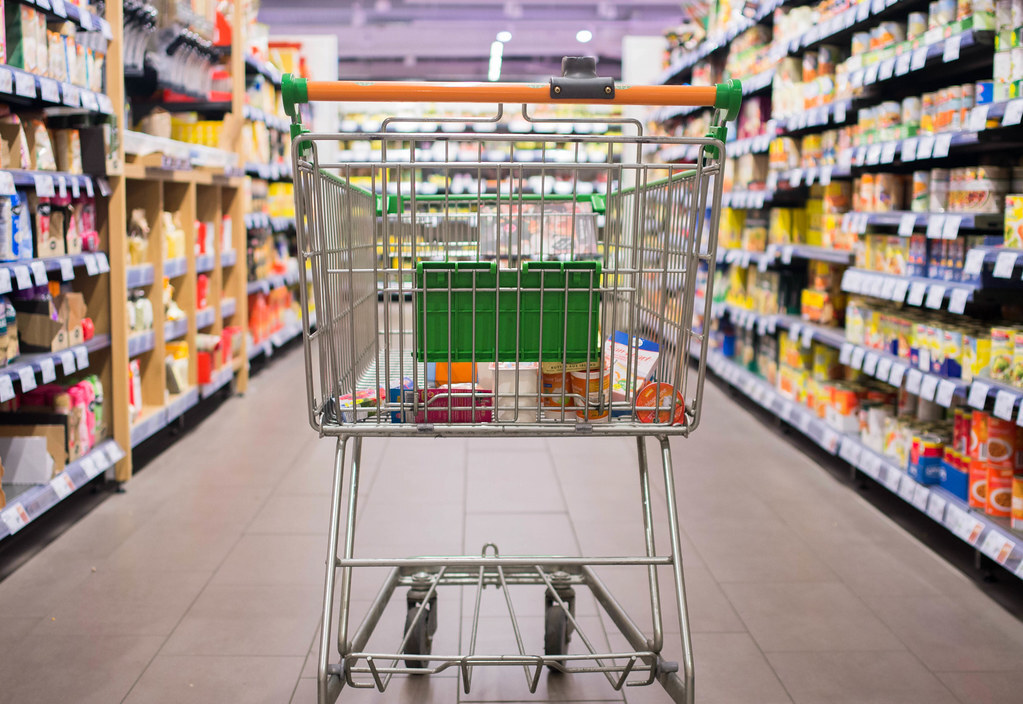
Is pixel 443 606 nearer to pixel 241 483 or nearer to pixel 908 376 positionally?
pixel 241 483

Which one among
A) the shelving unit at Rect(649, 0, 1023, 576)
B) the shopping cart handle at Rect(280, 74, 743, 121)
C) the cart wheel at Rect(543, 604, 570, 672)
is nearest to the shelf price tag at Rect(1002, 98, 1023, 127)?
the shelving unit at Rect(649, 0, 1023, 576)

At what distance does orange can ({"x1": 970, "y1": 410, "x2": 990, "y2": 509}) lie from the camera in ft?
9.55

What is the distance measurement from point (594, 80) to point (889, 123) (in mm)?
A: 2460

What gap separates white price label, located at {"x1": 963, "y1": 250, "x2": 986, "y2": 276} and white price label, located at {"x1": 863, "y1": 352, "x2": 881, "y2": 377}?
75 centimetres

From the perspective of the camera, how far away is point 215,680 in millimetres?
2189

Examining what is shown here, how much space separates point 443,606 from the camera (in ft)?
8.66

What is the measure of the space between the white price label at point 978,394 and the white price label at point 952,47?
1072mm

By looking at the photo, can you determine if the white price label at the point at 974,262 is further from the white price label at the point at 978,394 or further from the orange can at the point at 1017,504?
the orange can at the point at 1017,504

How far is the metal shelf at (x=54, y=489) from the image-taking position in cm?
278

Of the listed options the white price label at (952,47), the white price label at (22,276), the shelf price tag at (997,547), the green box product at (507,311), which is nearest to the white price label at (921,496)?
the shelf price tag at (997,547)

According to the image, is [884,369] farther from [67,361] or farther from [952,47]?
[67,361]

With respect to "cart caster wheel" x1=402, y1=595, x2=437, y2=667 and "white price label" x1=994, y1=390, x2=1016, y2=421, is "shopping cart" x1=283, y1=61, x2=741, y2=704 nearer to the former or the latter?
"cart caster wheel" x1=402, y1=595, x2=437, y2=667

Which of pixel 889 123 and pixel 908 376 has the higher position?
pixel 889 123

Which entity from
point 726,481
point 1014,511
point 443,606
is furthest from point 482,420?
point 726,481
